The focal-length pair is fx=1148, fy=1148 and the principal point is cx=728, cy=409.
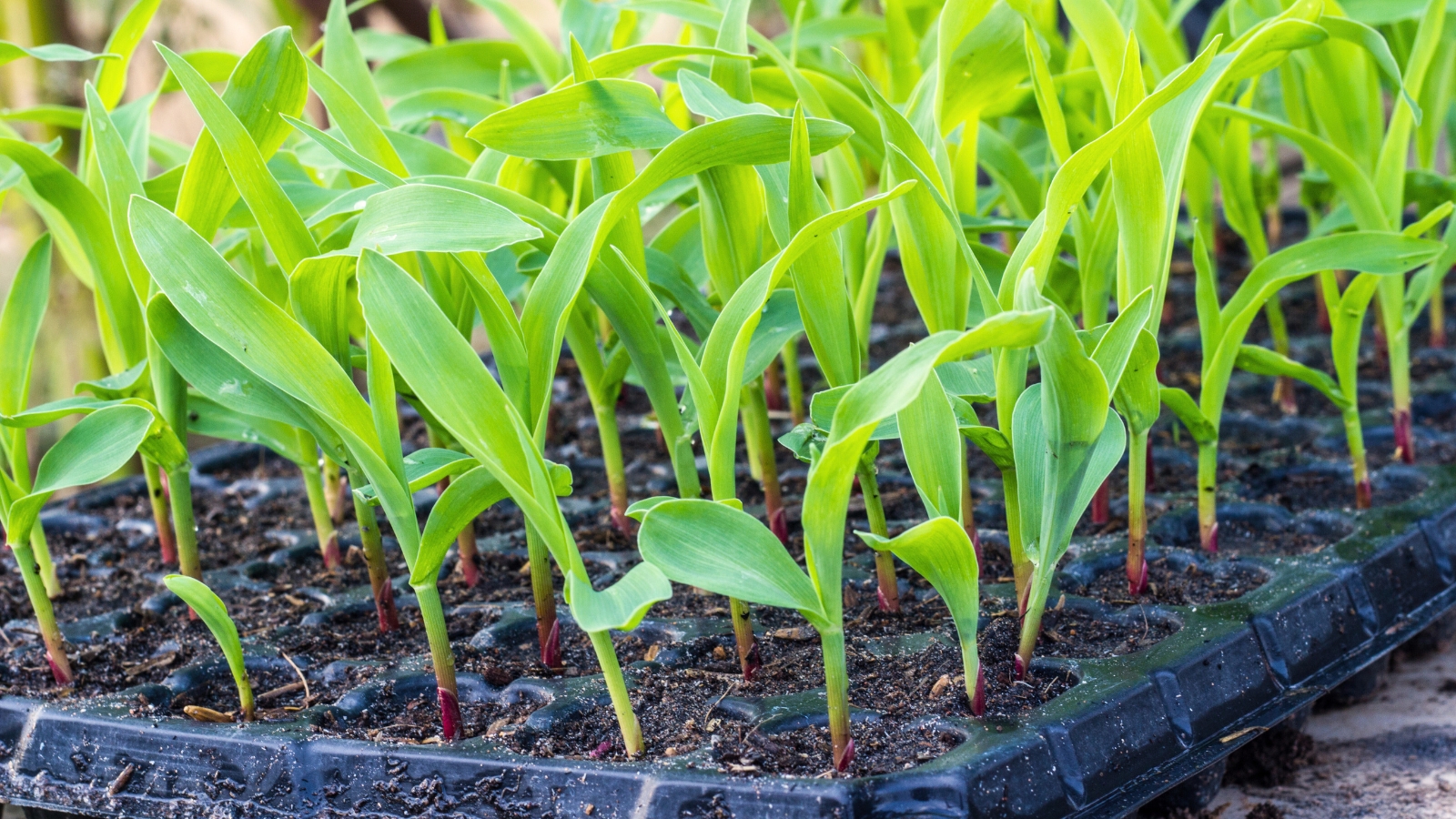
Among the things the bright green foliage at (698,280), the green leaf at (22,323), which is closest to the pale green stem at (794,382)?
the bright green foliage at (698,280)

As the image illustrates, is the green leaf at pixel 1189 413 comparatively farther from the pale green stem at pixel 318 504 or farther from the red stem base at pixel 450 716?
the pale green stem at pixel 318 504

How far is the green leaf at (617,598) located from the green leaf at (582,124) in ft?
0.89

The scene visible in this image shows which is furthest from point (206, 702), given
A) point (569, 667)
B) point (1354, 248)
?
point (1354, 248)

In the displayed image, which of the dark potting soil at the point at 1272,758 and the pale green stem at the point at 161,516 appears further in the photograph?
the pale green stem at the point at 161,516

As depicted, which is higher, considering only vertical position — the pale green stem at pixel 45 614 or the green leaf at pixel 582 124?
the green leaf at pixel 582 124

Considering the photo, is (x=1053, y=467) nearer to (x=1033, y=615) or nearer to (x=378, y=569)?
(x=1033, y=615)

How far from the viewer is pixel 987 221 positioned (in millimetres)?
945

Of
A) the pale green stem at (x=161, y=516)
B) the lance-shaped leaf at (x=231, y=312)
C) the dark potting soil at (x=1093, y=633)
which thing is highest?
the lance-shaped leaf at (x=231, y=312)

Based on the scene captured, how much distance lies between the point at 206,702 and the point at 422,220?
0.43m

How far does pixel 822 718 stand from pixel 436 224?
0.35 metres

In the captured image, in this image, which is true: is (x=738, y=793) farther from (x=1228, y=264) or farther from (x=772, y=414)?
(x=1228, y=264)

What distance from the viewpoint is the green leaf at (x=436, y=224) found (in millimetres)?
592

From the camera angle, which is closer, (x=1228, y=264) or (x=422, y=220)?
(x=422, y=220)

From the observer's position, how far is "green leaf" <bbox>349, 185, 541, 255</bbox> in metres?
0.59
